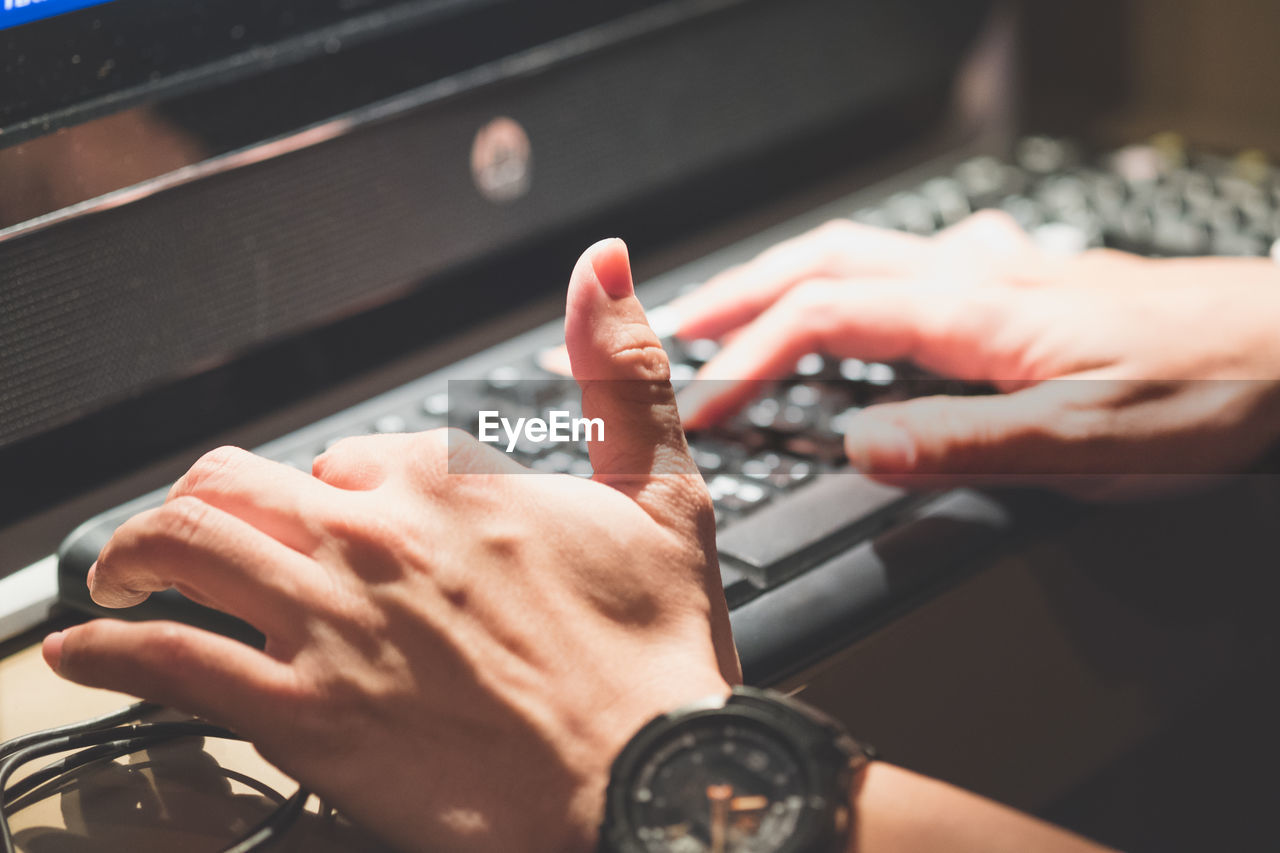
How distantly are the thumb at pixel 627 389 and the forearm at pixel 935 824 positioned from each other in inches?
4.4

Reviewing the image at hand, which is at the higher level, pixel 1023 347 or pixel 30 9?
pixel 30 9

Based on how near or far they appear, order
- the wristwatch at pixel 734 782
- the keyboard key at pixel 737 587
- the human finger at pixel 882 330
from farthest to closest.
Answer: the human finger at pixel 882 330 → the keyboard key at pixel 737 587 → the wristwatch at pixel 734 782

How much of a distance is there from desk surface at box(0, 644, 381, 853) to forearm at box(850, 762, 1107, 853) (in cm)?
16

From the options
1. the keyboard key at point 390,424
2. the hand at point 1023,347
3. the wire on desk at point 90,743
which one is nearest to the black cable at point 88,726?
the wire on desk at point 90,743

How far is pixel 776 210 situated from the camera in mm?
828

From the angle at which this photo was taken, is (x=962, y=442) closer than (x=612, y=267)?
No

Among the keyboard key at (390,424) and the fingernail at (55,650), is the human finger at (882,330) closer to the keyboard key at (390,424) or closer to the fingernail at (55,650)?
the keyboard key at (390,424)

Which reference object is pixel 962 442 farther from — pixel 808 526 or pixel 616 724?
pixel 616 724

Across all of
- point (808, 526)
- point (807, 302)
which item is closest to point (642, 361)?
point (808, 526)

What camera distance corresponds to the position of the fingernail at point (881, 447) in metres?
0.49

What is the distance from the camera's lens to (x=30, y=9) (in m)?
0.48

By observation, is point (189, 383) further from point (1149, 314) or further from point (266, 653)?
point (1149, 314)

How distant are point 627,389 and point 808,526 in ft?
0.38

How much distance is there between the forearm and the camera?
368 millimetres
